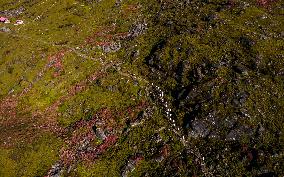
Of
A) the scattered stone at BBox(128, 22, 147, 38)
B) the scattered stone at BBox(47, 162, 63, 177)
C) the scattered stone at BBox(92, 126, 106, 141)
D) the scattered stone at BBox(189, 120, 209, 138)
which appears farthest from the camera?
the scattered stone at BBox(128, 22, 147, 38)

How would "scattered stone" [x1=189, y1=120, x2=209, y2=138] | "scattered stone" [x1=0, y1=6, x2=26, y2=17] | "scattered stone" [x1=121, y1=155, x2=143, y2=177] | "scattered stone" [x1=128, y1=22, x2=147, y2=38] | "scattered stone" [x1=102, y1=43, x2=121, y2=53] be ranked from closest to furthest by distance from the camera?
1. "scattered stone" [x1=121, y1=155, x2=143, y2=177]
2. "scattered stone" [x1=189, y1=120, x2=209, y2=138]
3. "scattered stone" [x1=102, y1=43, x2=121, y2=53]
4. "scattered stone" [x1=128, y1=22, x2=147, y2=38]
5. "scattered stone" [x1=0, y1=6, x2=26, y2=17]

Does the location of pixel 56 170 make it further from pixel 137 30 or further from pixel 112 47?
pixel 137 30

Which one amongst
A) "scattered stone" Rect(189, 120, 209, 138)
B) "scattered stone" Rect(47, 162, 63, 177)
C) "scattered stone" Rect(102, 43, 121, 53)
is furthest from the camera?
"scattered stone" Rect(102, 43, 121, 53)

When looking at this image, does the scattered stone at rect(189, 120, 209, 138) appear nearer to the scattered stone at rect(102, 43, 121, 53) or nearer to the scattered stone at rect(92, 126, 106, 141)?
the scattered stone at rect(92, 126, 106, 141)

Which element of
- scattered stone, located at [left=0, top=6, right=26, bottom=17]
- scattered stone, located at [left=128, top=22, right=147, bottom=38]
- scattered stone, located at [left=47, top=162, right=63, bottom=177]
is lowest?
scattered stone, located at [left=47, top=162, right=63, bottom=177]

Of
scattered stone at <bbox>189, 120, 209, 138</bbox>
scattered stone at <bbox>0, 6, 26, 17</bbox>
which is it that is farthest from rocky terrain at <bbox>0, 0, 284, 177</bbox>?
scattered stone at <bbox>0, 6, 26, 17</bbox>

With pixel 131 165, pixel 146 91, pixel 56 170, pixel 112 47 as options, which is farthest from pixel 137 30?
pixel 56 170

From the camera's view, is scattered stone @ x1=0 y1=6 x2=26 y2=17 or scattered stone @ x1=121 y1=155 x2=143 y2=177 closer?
scattered stone @ x1=121 y1=155 x2=143 y2=177

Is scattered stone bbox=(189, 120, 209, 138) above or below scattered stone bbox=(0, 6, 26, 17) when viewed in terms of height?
above

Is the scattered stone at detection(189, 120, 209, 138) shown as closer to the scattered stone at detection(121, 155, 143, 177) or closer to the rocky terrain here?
the rocky terrain

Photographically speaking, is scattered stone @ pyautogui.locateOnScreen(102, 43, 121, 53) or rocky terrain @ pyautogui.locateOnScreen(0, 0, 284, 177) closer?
rocky terrain @ pyautogui.locateOnScreen(0, 0, 284, 177)

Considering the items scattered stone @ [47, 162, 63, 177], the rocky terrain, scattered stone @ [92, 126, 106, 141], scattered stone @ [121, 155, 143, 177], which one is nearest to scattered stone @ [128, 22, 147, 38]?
the rocky terrain
